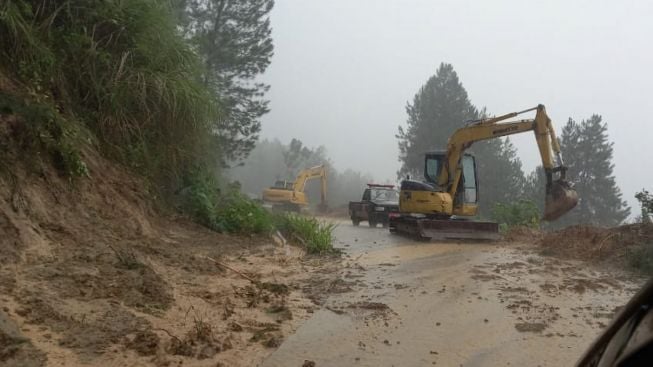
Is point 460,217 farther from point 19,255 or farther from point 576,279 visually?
point 19,255

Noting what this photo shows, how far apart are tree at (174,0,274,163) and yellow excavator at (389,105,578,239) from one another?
12955mm

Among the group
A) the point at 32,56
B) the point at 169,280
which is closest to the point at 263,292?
the point at 169,280

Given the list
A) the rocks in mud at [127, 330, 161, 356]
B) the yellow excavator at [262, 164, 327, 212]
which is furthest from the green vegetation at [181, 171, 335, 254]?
the yellow excavator at [262, 164, 327, 212]

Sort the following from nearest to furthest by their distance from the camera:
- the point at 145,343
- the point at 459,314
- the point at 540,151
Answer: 1. the point at 145,343
2. the point at 459,314
3. the point at 540,151

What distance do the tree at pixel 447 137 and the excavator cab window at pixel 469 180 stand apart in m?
30.4

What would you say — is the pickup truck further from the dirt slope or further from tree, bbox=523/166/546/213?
tree, bbox=523/166/546/213

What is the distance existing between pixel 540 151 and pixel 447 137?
35.6m

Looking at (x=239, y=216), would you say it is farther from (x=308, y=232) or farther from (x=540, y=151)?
(x=540, y=151)

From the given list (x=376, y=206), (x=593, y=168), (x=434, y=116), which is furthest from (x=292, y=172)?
(x=376, y=206)

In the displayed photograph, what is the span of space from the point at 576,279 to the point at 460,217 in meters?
7.27

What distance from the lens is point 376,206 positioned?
70.7 ft

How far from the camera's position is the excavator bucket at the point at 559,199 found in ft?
40.8

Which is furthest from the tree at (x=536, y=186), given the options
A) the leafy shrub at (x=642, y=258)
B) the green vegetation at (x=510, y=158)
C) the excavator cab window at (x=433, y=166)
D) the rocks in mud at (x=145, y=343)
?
the rocks in mud at (x=145, y=343)

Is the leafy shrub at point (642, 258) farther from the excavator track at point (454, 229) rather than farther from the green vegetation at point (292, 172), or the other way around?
the green vegetation at point (292, 172)
